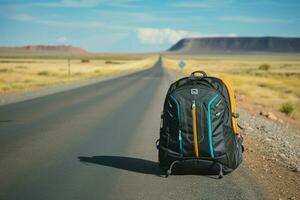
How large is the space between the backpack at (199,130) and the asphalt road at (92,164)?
26 cm

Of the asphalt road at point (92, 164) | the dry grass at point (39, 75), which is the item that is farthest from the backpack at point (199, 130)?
the dry grass at point (39, 75)

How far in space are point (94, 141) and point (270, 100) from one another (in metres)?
18.3

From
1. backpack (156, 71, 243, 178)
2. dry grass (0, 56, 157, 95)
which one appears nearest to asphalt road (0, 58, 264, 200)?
backpack (156, 71, 243, 178)

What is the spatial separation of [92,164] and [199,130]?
202 centimetres

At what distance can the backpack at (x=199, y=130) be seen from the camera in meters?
5.67

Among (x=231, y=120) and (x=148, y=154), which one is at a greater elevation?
(x=231, y=120)

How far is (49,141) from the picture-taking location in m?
8.95

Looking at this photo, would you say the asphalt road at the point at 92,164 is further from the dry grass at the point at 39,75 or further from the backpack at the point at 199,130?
the dry grass at the point at 39,75

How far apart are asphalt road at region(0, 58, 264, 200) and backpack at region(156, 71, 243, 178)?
0.26 meters

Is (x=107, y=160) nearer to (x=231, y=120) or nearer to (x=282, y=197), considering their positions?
(x=231, y=120)

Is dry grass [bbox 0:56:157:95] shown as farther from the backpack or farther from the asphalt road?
the backpack

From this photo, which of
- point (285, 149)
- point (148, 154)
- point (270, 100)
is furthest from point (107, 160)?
point (270, 100)

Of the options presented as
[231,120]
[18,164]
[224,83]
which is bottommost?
[18,164]

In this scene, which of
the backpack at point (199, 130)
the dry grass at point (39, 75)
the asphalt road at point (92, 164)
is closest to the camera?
the asphalt road at point (92, 164)
